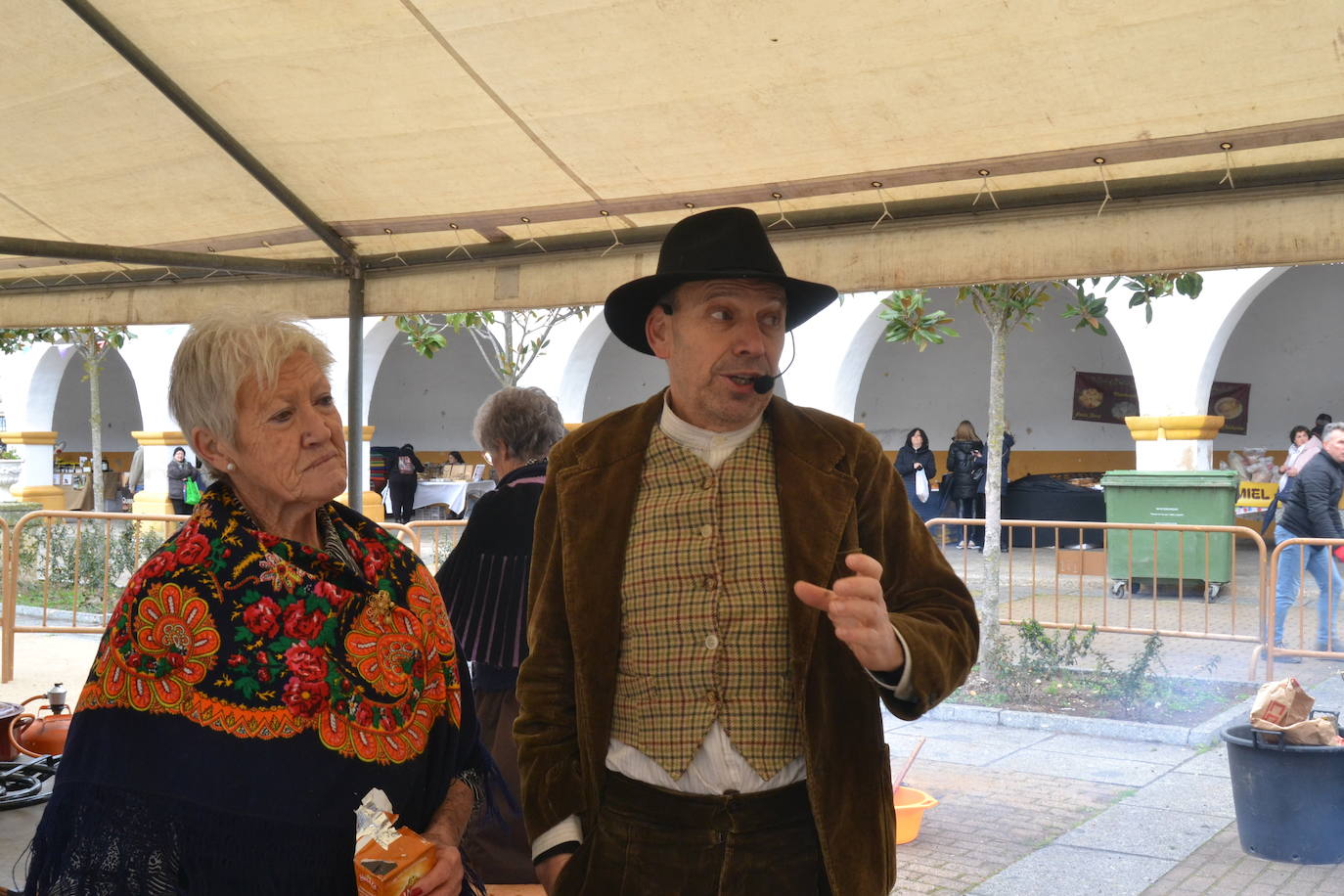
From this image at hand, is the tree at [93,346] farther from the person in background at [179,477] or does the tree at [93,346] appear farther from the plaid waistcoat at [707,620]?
the plaid waistcoat at [707,620]

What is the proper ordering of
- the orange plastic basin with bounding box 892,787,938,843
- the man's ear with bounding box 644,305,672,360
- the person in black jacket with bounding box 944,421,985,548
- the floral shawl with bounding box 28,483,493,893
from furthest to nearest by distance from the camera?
the person in black jacket with bounding box 944,421,985,548
the orange plastic basin with bounding box 892,787,938,843
the man's ear with bounding box 644,305,672,360
the floral shawl with bounding box 28,483,493,893

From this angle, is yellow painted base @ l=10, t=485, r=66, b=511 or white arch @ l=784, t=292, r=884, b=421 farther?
yellow painted base @ l=10, t=485, r=66, b=511

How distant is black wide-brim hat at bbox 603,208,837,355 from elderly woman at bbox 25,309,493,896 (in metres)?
0.62

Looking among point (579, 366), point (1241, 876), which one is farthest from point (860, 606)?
point (579, 366)

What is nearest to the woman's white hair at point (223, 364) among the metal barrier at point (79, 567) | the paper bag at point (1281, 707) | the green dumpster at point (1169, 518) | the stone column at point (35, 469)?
the paper bag at point (1281, 707)

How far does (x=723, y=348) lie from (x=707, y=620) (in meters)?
0.47

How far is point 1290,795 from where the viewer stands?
5.16 meters

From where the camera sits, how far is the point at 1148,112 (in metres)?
3.12

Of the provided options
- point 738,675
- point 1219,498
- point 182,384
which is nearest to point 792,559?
point 738,675

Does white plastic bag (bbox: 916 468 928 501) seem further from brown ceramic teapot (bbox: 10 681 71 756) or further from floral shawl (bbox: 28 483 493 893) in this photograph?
floral shawl (bbox: 28 483 493 893)

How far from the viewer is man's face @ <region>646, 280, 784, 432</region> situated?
216cm

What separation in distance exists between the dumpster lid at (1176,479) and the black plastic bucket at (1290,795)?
8227 millimetres

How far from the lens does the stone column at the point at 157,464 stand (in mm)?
18188

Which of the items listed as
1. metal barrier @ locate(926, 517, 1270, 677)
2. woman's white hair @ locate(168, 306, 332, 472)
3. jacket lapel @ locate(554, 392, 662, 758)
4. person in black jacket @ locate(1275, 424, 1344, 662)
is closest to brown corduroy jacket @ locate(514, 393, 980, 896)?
jacket lapel @ locate(554, 392, 662, 758)
